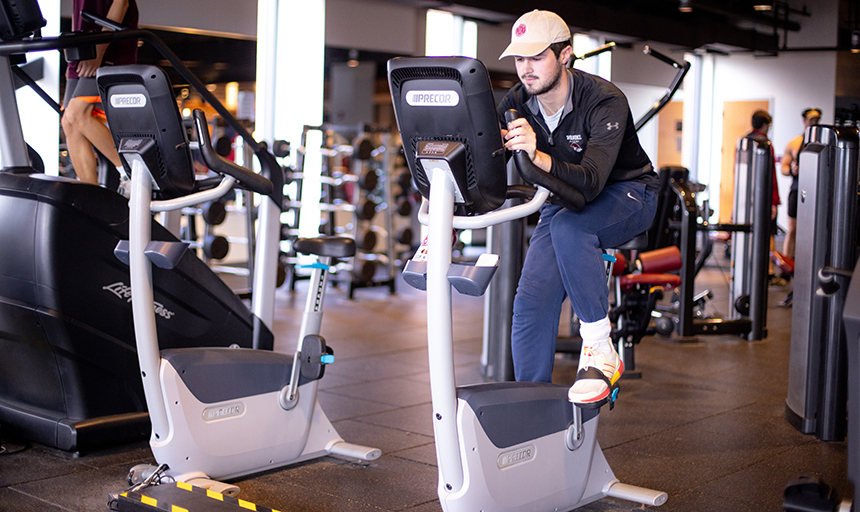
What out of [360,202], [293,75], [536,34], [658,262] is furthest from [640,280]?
[293,75]

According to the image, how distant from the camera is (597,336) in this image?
2285 millimetres

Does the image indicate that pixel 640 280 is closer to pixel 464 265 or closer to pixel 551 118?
pixel 551 118

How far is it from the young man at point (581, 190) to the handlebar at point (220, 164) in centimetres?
86

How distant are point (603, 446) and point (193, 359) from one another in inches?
60.9

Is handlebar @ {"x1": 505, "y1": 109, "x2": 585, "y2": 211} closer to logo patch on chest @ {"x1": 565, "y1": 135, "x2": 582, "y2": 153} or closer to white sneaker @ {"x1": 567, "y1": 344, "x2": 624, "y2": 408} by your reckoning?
logo patch on chest @ {"x1": 565, "y1": 135, "x2": 582, "y2": 153}

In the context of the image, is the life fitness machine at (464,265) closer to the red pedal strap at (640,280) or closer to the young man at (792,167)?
A: the red pedal strap at (640,280)

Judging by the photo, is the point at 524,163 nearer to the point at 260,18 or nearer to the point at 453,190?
the point at 453,190

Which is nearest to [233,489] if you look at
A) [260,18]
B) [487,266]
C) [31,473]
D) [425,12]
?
[31,473]

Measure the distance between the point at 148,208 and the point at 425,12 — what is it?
691 cm

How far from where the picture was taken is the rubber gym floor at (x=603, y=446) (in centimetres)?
249

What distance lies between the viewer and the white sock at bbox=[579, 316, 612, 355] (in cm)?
228

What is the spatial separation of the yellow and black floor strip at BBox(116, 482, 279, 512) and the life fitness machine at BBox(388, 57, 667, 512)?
53cm

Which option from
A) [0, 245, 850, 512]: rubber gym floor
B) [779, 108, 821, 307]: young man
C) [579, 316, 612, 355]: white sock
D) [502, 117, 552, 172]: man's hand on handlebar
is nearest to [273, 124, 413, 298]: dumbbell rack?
[0, 245, 850, 512]: rubber gym floor

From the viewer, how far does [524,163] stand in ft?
6.45
